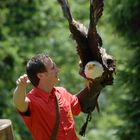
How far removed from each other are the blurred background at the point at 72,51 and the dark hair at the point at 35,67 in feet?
1.47

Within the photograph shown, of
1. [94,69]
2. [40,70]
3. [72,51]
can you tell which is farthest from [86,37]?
[72,51]

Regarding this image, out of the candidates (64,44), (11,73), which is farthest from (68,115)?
(64,44)

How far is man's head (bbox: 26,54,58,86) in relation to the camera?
3.86 m

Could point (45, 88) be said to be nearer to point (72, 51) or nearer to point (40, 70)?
point (40, 70)

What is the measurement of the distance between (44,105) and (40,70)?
0.21 m

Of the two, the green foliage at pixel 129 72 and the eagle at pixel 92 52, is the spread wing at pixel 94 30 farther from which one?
the green foliage at pixel 129 72

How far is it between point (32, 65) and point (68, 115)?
1.17 ft

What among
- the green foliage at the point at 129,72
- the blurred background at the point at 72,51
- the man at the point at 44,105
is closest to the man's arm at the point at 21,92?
the man at the point at 44,105

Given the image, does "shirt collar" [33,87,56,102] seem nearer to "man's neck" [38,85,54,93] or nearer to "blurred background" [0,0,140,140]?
"man's neck" [38,85,54,93]

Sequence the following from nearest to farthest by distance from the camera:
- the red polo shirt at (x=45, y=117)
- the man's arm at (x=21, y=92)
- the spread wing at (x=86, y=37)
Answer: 1. the man's arm at (x=21, y=92)
2. the red polo shirt at (x=45, y=117)
3. the spread wing at (x=86, y=37)

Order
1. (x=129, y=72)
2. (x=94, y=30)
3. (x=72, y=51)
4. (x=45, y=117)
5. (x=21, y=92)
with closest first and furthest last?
(x=21, y=92) → (x=45, y=117) → (x=94, y=30) → (x=129, y=72) → (x=72, y=51)

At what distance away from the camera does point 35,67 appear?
12.7 feet

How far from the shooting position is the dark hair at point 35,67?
12.7 feet

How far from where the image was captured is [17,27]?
1362cm
